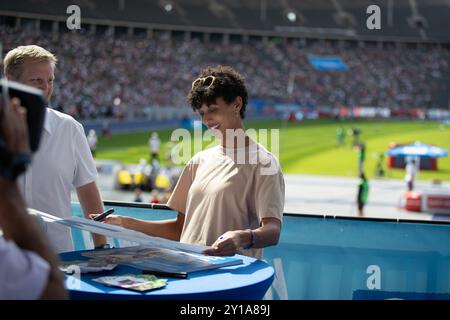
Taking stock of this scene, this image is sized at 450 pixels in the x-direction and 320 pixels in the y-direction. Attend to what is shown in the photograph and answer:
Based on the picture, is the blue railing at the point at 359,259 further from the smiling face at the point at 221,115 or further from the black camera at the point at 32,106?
the black camera at the point at 32,106

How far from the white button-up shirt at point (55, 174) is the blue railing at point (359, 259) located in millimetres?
1261

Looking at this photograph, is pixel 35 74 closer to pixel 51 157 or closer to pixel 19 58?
pixel 19 58

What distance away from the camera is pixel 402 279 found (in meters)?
4.95

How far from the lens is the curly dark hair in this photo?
3.41m

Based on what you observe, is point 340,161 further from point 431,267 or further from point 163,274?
point 163,274

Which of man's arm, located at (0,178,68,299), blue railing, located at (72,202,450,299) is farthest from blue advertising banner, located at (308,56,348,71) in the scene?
man's arm, located at (0,178,68,299)

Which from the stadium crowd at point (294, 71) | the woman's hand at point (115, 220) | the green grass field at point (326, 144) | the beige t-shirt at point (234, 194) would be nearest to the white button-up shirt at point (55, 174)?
the woman's hand at point (115, 220)

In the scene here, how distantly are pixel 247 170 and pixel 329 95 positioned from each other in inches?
2211

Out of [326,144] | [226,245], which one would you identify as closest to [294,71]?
[326,144]

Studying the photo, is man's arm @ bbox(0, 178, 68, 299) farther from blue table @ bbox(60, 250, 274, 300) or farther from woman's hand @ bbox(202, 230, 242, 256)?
woman's hand @ bbox(202, 230, 242, 256)

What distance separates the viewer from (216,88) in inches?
134

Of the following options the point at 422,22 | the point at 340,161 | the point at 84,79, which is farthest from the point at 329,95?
the point at 340,161

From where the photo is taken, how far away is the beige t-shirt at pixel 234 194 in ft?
11.0

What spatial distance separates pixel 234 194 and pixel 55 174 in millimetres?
931
